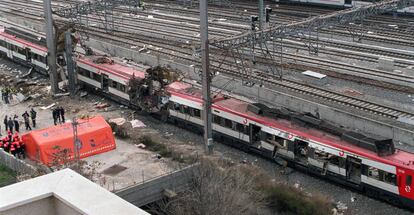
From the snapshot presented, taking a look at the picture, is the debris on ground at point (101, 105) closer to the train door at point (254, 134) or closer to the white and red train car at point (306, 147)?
the white and red train car at point (306, 147)

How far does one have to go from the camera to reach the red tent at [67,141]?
82.4ft

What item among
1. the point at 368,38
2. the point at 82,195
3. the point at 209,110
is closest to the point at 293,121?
the point at 209,110

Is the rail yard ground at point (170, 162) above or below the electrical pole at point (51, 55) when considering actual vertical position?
below

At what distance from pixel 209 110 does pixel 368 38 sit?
21975 millimetres

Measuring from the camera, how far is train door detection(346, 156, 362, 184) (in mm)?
22297

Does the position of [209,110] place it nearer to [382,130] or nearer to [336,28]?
[382,130]

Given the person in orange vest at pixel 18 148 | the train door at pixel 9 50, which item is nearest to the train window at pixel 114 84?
the person in orange vest at pixel 18 148

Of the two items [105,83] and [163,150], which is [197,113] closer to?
[163,150]

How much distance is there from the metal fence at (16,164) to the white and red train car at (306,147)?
8.29 m

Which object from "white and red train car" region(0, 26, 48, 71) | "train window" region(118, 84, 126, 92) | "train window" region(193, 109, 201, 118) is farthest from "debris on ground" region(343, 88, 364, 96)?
"white and red train car" region(0, 26, 48, 71)

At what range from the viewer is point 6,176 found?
23438mm

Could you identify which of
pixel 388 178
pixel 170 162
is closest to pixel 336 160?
pixel 388 178

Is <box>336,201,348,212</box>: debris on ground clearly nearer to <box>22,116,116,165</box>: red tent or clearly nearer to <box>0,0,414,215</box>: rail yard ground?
<box>0,0,414,215</box>: rail yard ground

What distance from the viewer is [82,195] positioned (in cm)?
1200
